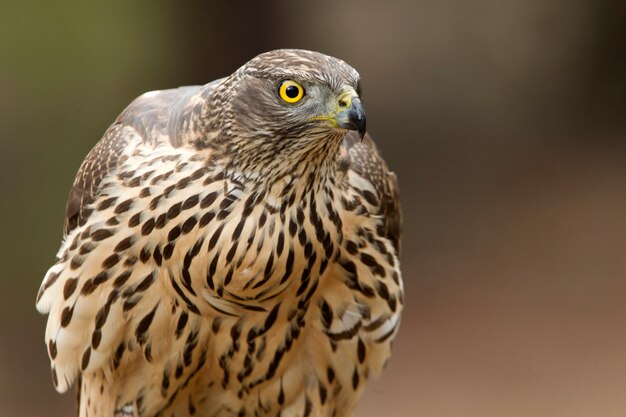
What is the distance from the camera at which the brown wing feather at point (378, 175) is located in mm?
4895

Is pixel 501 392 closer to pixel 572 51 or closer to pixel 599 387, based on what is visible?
pixel 599 387

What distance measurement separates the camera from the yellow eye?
407 cm

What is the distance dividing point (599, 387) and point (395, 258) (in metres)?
4.49

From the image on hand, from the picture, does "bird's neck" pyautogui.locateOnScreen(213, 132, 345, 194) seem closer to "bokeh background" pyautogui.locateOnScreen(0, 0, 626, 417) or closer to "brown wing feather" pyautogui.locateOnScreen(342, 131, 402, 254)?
"brown wing feather" pyautogui.locateOnScreen(342, 131, 402, 254)

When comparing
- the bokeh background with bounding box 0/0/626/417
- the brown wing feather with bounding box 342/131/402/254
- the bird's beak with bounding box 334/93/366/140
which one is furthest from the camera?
the bokeh background with bounding box 0/0/626/417

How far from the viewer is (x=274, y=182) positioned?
4.22 metres

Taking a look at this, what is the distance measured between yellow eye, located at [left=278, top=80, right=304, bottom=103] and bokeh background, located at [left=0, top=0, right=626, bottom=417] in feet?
15.0

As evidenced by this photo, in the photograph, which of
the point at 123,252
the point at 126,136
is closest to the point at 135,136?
the point at 126,136

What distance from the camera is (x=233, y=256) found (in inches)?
168

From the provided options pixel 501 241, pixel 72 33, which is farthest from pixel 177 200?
pixel 501 241

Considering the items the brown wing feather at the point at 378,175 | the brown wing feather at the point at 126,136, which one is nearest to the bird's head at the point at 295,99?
the brown wing feather at the point at 126,136

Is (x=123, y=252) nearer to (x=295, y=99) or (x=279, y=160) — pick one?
(x=279, y=160)

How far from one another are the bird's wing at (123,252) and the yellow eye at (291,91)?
15.9 inches

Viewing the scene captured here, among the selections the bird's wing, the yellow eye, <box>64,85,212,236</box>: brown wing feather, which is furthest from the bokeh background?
the yellow eye
